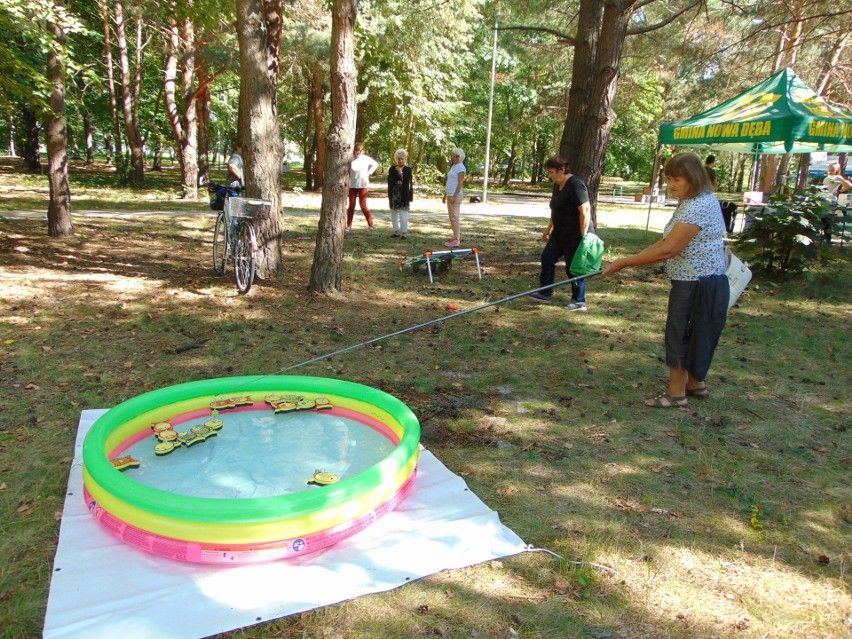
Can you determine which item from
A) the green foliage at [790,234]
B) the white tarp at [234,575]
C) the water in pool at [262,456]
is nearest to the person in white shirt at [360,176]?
the green foliage at [790,234]

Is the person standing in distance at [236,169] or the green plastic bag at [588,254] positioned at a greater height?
the person standing in distance at [236,169]

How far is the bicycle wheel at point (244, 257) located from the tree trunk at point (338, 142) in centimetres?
70

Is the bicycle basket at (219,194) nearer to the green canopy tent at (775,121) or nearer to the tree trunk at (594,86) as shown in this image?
the tree trunk at (594,86)

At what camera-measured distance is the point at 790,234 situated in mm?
8273

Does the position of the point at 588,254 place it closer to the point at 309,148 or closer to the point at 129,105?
the point at 129,105

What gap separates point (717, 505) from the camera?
3.20 meters

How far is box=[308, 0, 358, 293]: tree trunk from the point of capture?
20.2 feet

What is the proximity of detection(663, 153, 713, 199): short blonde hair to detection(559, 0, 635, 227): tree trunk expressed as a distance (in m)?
5.04

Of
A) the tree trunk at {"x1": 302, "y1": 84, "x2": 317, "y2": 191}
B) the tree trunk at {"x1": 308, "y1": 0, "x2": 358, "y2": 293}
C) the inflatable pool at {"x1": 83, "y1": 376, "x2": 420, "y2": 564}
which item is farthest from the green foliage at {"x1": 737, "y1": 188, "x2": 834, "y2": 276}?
the tree trunk at {"x1": 302, "y1": 84, "x2": 317, "y2": 191}

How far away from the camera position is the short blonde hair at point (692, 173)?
12.6 ft

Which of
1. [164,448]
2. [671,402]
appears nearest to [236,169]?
[164,448]

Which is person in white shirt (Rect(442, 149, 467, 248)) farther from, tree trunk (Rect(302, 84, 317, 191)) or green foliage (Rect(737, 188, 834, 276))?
tree trunk (Rect(302, 84, 317, 191))

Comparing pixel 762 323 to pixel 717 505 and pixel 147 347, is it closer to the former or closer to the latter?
pixel 717 505

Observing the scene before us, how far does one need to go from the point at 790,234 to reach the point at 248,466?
7.90 meters
